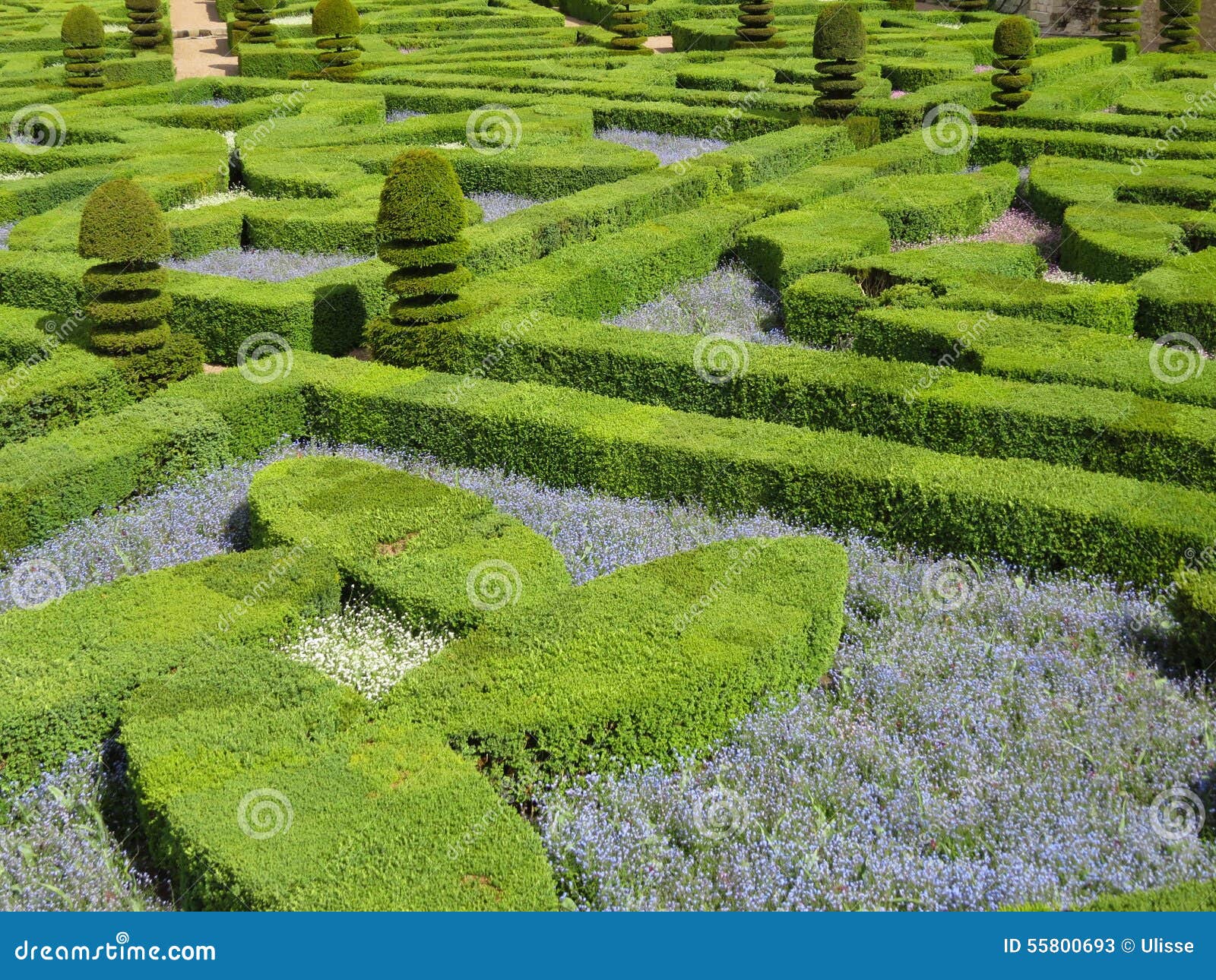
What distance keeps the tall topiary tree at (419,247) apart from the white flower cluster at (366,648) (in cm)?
489

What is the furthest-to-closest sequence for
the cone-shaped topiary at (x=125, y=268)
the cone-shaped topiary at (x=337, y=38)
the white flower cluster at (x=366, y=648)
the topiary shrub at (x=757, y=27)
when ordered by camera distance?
1. the topiary shrub at (x=757, y=27)
2. the cone-shaped topiary at (x=337, y=38)
3. the cone-shaped topiary at (x=125, y=268)
4. the white flower cluster at (x=366, y=648)

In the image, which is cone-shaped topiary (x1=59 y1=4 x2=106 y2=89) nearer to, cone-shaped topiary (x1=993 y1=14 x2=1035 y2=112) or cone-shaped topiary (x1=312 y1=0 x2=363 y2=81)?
cone-shaped topiary (x1=312 y1=0 x2=363 y2=81)

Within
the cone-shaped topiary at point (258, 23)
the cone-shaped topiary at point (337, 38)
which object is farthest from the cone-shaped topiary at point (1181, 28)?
the cone-shaped topiary at point (258, 23)

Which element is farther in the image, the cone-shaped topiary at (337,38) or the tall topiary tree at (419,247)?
the cone-shaped topiary at (337,38)

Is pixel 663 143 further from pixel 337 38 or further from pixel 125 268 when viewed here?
pixel 125 268

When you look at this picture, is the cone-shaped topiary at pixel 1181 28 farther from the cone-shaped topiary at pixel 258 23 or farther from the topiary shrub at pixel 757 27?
the cone-shaped topiary at pixel 258 23

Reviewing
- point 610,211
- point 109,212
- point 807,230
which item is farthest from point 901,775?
point 610,211

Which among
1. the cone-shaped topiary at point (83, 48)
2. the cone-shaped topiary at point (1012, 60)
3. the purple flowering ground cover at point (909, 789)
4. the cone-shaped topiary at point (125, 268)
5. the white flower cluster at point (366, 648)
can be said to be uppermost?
the cone-shaped topiary at point (83, 48)

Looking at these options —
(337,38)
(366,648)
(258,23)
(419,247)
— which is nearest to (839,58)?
(337,38)

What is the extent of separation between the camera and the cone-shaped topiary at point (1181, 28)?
32.3m

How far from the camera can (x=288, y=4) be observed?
43344 millimetres

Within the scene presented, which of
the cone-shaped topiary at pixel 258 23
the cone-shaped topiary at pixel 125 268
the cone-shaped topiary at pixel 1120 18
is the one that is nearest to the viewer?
the cone-shaped topiary at pixel 125 268

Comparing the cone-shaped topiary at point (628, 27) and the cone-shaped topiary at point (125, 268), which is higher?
the cone-shaped topiary at point (628, 27)

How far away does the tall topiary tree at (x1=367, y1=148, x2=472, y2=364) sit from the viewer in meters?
12.0
